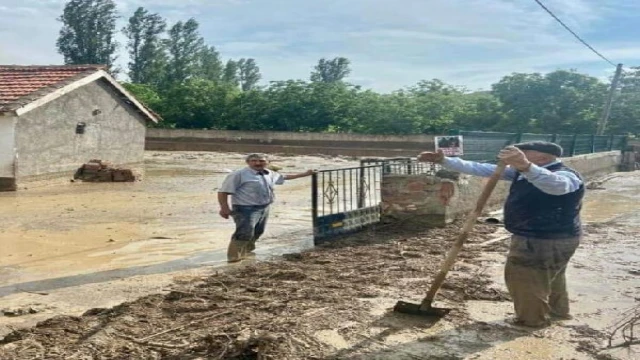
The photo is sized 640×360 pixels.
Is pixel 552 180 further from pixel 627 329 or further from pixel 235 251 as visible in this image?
pixel 235 251

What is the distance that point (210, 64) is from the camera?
81.2m

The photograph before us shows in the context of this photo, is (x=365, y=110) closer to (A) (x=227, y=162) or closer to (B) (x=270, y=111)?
(B) (x=270, y=111)

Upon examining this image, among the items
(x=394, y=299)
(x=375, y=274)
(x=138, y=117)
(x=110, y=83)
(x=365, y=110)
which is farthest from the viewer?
(x=365, y=110)

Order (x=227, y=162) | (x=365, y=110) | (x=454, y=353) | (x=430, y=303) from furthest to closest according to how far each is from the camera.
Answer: (x=365, y=110) < (x=227, y=162) < (x=430, y=303) < (x=454, y=353)

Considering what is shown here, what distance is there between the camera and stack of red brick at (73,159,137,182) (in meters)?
19.1

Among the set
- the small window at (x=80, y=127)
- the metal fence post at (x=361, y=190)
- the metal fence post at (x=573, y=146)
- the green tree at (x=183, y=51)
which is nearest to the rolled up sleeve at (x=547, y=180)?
the metal fence post at (x=361, y=190)

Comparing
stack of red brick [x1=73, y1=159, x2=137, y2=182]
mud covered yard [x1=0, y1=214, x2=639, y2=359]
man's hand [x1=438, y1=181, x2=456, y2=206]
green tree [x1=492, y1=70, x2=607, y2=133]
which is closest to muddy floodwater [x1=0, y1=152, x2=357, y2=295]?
stack of red brick [x1=73, y1=159, x2=137, y2=182]

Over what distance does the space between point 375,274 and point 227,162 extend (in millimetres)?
23608

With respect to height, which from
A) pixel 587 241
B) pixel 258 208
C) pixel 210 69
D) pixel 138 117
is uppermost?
pixel 210 69

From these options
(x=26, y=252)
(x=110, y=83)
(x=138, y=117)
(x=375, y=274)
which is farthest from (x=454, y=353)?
(x=138, y=117)

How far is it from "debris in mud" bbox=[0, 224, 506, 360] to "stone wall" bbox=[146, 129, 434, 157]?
28.7 metres

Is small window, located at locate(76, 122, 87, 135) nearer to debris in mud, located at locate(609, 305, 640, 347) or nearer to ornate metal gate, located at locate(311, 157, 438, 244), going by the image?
ornate metal gate, located at locate(311, 157, 438, 244)

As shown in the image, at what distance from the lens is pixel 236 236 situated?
8.12 meters

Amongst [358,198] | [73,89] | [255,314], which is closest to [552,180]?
[255,314]
